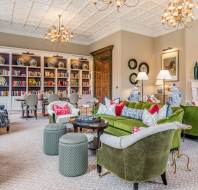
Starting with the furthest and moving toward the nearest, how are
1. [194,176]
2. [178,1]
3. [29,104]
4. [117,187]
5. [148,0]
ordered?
[29,104]
[148,0]
[178,1]
[194,176]
[117,187]

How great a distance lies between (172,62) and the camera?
7723 mm

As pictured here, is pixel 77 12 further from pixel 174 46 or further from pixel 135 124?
pixel 135 124

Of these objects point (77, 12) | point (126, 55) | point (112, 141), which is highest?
point (77, 12)

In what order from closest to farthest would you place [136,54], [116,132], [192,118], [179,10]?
[116,132], [192,118], [179,10], [136,54]

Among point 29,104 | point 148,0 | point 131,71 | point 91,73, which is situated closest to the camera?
point 148,0

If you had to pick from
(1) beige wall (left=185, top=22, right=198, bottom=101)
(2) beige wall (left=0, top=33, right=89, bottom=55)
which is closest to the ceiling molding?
(2) beige wall (left=0, top=33, right=89, bottom=55)

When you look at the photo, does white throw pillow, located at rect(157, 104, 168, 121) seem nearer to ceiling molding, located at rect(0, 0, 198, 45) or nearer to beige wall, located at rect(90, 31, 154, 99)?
ceiling molding, located at rect(0, 0, 198, 45)

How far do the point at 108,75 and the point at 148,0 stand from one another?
146 inches

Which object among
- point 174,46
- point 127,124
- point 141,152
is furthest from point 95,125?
point 174,46

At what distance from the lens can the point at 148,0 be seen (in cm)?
573

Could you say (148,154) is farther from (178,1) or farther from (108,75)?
(108,75)

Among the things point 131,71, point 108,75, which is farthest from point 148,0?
point 108,75

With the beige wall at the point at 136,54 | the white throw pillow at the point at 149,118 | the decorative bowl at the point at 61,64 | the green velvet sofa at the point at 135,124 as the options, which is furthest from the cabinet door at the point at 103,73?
the white throw pillow at the point at 149,118

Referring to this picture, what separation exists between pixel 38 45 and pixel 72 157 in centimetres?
734
